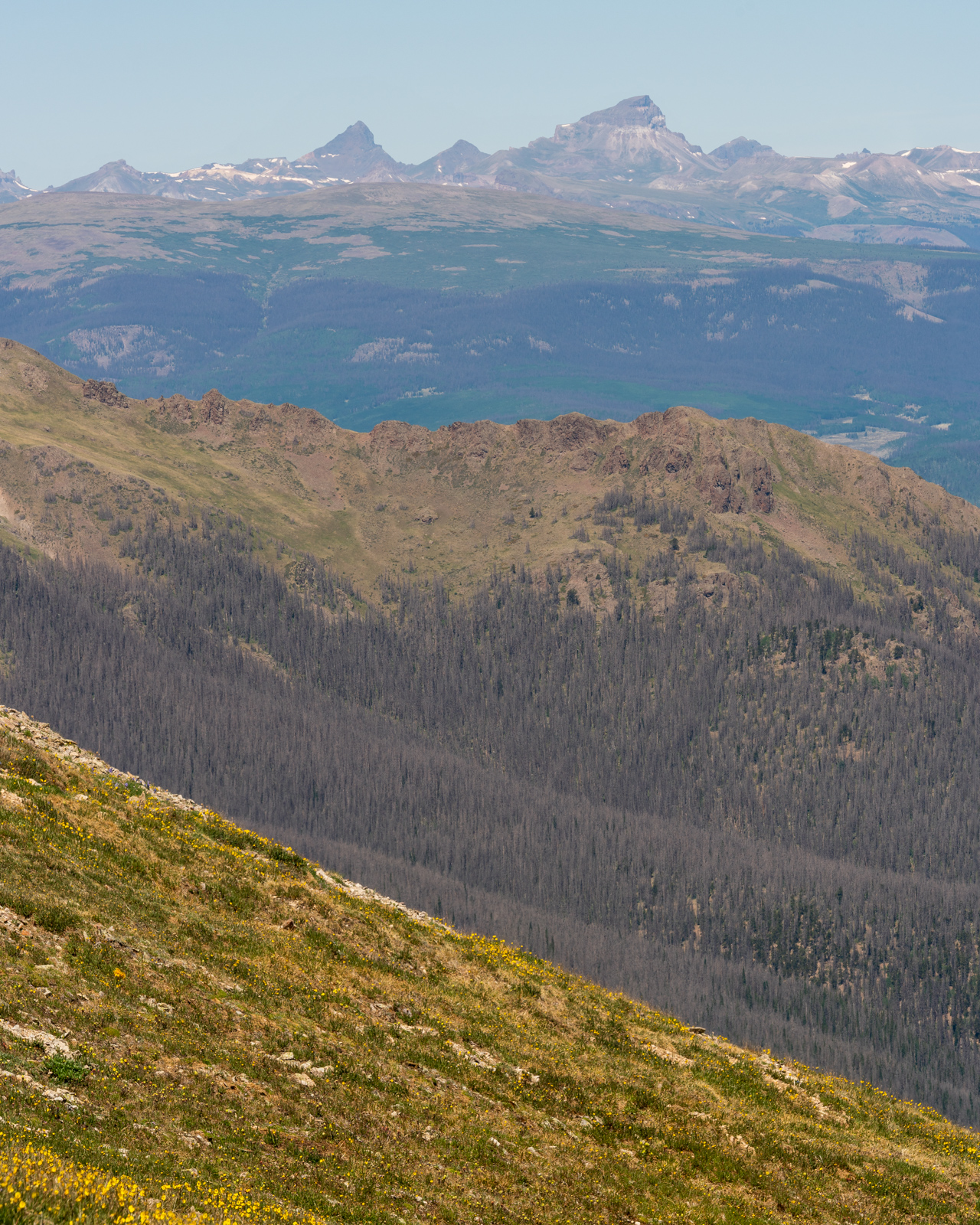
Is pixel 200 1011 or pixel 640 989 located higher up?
pixel 200 1011

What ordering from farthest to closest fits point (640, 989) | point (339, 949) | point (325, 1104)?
1. point (640, 989)
2. point (339, 949)
3. point (325, 1104)

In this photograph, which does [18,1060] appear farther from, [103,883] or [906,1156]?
[906,1156]

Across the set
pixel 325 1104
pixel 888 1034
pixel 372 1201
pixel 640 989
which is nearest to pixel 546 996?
pixel 325 1104

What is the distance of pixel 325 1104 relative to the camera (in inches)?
1607

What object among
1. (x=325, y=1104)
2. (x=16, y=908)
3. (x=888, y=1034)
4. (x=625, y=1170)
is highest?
(x=16, y=908)

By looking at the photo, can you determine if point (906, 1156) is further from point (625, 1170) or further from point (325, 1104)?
point (325, 1104)

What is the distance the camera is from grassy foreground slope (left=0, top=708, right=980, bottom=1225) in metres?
33.1

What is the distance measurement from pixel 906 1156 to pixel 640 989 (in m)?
146

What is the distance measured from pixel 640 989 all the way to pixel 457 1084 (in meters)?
158

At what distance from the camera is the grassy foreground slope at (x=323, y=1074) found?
33062 mm

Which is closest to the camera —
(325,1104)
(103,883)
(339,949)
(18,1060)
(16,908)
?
(18,1060)

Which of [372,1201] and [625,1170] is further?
[625,1170]

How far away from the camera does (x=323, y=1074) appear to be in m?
43.4

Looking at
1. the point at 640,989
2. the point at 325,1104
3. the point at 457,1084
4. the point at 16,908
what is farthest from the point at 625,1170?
the point at 640,989
